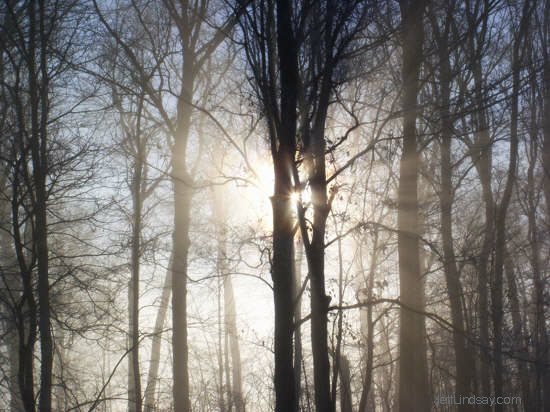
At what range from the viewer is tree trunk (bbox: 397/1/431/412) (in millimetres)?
8211

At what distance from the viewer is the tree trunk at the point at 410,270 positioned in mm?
8211

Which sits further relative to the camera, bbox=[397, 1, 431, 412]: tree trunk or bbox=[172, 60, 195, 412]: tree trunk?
bbox=[172, 60, 195, 412]: tree trunk

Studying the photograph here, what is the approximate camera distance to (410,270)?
875 cm

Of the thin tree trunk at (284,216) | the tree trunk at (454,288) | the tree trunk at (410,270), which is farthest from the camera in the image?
the tree trunk at (454,288)

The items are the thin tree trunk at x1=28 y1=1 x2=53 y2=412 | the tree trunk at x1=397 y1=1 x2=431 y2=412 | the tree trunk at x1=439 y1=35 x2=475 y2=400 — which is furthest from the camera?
the tree trunk at x1=439 y1=35 x2=475 y2=400

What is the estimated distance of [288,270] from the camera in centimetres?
495

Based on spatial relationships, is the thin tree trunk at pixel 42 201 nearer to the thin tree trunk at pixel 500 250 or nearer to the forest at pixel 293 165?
the forest at pixel 293 165

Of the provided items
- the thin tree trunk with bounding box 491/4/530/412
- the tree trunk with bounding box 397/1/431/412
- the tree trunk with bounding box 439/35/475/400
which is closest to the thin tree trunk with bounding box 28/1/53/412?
the tree trunk with bounding box 397/1/431/412

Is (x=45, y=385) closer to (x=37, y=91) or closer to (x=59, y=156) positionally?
(x=59, y=156)

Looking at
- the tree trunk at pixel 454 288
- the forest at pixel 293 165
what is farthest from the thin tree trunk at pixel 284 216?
the tree trunk at pixel 454 288

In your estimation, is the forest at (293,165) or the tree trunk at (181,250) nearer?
the forest at (293,165)

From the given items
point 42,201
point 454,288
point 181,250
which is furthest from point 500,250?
point 42,201

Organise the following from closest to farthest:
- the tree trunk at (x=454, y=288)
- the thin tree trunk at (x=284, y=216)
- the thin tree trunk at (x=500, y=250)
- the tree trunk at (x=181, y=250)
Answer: the thin tree trunk at (x=284, y=216), the thin tree trunk at (x=500, y=250), the tree trunk at (x=454, y=288), the tree trunk at (x=181, y=250)

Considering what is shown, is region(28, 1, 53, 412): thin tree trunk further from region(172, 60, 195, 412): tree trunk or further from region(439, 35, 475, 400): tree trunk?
region(439, 35, 475, 400): tree trunk
